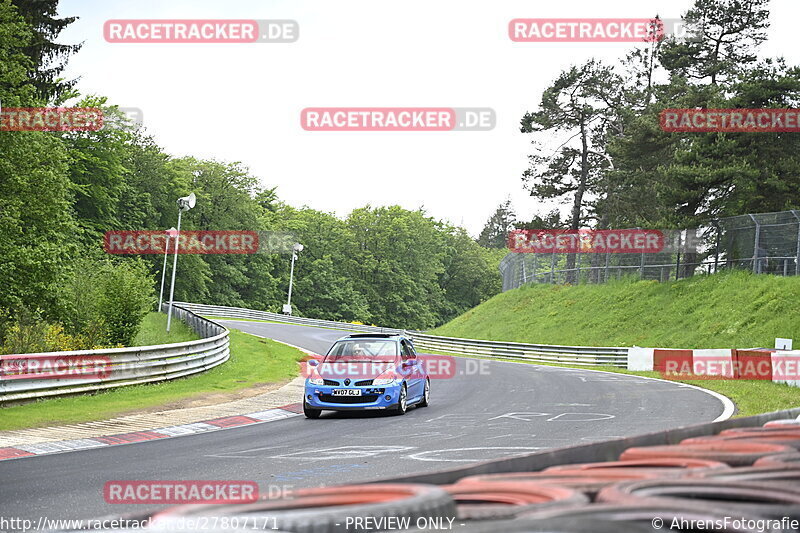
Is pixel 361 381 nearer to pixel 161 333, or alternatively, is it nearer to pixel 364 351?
pixel 364 351

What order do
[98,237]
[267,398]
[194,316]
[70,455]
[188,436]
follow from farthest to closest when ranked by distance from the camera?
[98,237], [194,316], [267,398], [188,436], [70,455]

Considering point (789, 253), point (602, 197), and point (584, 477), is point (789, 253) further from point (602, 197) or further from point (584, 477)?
point (584, 477)

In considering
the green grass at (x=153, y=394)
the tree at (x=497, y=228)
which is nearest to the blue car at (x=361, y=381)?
the green grass at (x=153, y=394)

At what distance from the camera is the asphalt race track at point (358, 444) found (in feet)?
29.6

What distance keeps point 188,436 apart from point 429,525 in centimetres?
1155

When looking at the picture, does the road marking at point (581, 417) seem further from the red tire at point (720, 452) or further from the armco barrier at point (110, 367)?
the red tire at point (720, 452)

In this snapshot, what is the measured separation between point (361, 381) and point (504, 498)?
13500 millimetres

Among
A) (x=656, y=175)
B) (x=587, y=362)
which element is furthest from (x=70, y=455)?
(x=656, y=175)

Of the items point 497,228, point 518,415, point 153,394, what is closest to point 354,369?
point 518,415

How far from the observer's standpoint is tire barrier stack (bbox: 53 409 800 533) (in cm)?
259

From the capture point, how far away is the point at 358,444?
12500mm

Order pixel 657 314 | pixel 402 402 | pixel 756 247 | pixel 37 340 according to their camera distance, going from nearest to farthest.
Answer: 1. pixel 402 402
2. pixel 37 340
3. pixel 756 247
4. pixel 657 314

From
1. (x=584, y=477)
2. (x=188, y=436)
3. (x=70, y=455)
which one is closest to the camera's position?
(x=584, y=477)

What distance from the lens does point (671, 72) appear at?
53.7 meters
